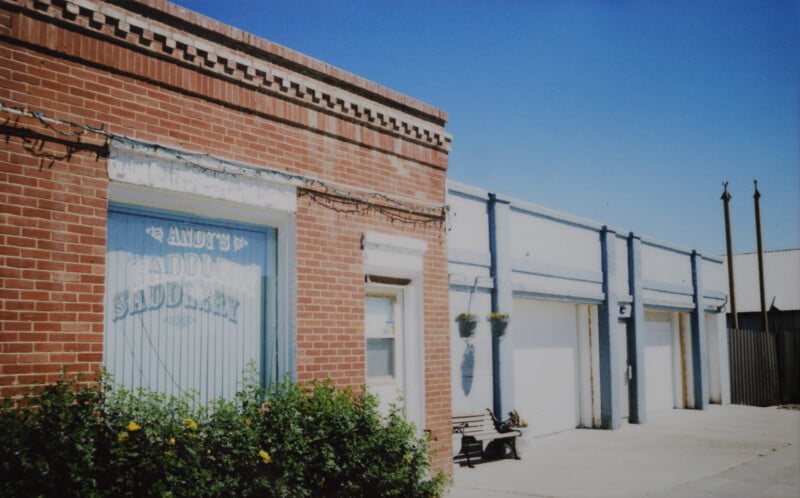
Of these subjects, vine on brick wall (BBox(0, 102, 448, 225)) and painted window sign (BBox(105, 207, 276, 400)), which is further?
painted window sign (BBox(105, 207, 276, 400))

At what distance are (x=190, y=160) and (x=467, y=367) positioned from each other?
255 inches

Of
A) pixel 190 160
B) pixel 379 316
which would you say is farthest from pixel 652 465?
pixel 190 160

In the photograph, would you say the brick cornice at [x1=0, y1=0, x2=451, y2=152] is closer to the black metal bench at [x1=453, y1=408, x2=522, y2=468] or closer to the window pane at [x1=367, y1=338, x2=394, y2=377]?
the window pane at [x1=367, y1=338, x2=394, y2=377]

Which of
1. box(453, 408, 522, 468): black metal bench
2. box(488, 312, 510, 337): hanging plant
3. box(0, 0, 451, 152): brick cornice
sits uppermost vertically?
box(0, 0, 451, 152): brick cornice

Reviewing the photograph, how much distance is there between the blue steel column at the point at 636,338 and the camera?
15484 millimetres

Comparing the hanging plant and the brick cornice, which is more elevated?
the brick cornice

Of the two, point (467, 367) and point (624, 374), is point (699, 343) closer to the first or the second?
point (624, 374)

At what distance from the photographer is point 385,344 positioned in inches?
309

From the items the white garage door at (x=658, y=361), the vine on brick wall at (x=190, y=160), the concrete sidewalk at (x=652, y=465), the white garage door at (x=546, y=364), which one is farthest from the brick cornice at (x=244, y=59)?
the white garage door at (x=658, y=361)

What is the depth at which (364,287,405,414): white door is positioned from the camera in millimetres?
7672

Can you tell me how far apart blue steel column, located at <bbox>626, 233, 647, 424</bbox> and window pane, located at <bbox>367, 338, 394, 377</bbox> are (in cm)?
954

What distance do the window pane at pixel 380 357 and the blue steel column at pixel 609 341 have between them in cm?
797

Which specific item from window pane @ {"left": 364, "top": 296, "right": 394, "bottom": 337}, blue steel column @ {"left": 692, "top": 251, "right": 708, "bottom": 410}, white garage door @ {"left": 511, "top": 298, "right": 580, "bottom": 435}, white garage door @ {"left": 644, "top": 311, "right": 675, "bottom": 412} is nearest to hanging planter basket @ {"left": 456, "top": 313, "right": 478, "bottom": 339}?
white garage door @ {"left": 511, "top": 298, "right": 580, "bottom": 435}

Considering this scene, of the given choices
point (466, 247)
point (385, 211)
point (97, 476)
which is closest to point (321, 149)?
point (385, 211)
